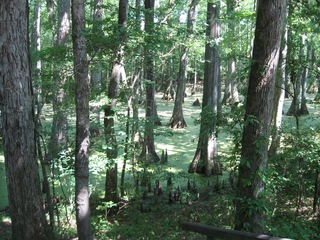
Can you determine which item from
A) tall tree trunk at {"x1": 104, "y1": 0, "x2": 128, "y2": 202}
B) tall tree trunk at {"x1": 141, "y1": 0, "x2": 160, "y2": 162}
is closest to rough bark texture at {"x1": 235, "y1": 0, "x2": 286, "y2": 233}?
tall tree trunk at {"x1": 141, "y1": 0, "x2": 160, "y2": 162}

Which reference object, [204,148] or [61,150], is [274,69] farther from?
[204,148]

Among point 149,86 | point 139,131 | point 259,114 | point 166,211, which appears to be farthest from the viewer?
point 149,86

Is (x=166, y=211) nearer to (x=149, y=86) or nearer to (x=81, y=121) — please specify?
(x=81, y=121)

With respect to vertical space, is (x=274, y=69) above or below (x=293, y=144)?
above

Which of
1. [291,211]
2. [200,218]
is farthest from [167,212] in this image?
[291,211]

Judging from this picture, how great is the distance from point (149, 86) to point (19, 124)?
6.47 m

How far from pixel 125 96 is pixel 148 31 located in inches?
76.6

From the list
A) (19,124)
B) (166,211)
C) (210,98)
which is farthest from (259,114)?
(210,98)

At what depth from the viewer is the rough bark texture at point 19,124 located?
400 centimetres

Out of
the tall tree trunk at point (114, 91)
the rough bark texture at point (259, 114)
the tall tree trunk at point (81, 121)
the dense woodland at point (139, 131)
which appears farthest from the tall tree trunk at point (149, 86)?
the rough bark texture at point (259, 114)

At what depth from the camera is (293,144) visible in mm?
5852

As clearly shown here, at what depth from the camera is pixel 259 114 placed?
13.0 feet

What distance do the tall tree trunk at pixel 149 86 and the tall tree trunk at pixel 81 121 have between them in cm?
144

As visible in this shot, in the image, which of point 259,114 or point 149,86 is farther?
point 149,86
